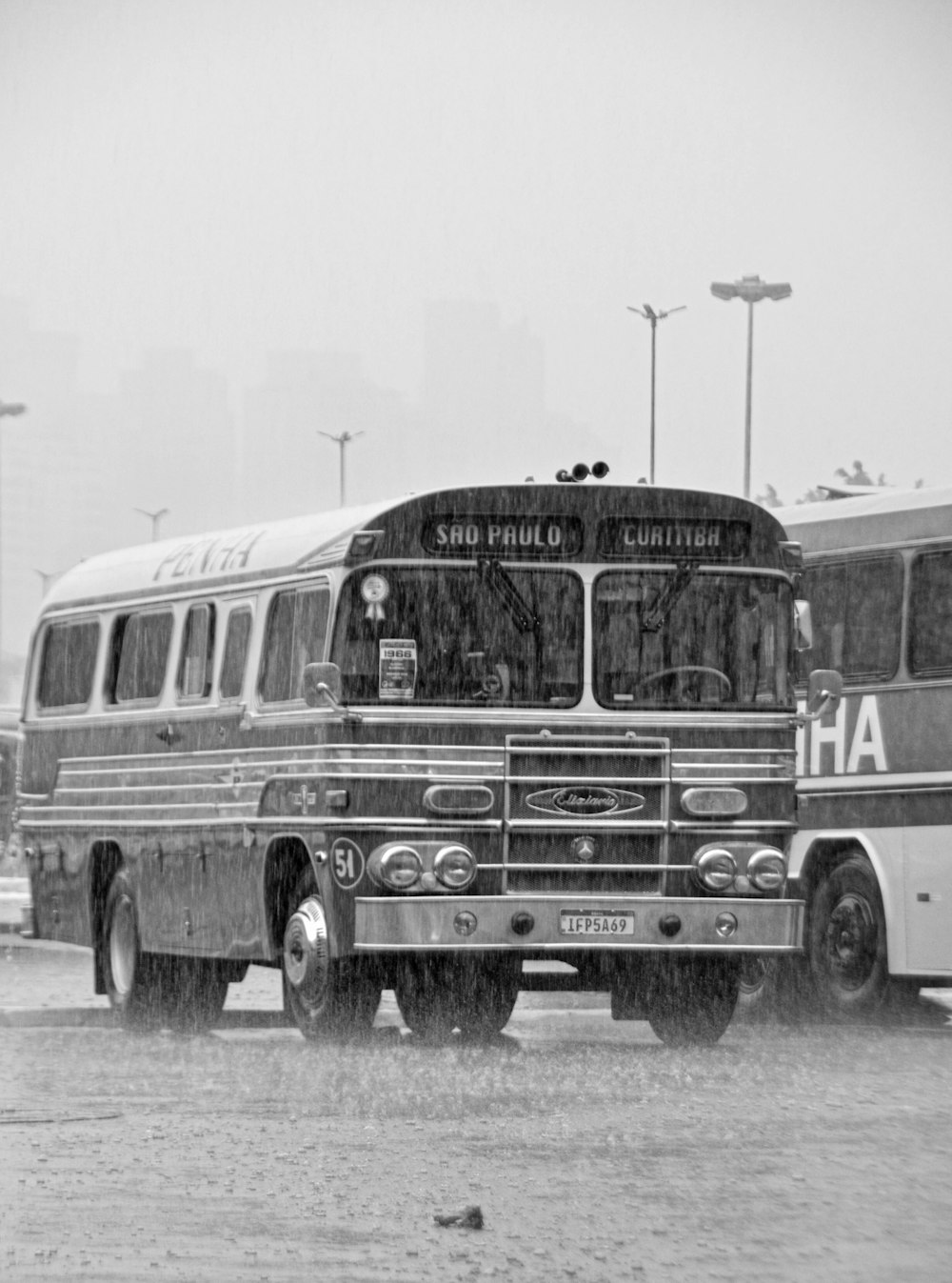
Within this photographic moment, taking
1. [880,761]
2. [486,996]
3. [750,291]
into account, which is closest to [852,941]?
[880,761]

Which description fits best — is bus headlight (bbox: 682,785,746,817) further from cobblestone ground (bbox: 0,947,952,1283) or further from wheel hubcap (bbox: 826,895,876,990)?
wheel hubcap (bbox: 826,895,876,990)

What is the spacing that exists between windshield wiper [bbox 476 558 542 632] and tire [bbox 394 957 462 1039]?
2.00m

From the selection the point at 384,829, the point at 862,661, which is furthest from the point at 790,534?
the point at 384,829

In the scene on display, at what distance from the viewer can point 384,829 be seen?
50.1 feet

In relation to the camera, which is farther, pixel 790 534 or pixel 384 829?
pixel 790 534

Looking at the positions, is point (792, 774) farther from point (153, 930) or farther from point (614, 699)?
point (153, 930)

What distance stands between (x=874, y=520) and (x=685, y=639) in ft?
13.5

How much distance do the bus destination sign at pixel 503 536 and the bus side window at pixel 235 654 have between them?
1824 mm

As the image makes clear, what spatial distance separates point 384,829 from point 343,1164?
4.83 metres

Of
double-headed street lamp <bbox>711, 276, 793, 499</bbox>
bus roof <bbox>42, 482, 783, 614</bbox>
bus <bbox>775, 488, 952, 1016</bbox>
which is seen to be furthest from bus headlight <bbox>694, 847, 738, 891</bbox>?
double-headed street lamp <bbox>711, 276, 793, 499</bbox>

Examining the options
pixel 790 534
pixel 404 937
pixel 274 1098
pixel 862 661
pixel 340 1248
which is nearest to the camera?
pixel 340 1248

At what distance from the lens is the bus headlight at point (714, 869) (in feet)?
A: 50.7

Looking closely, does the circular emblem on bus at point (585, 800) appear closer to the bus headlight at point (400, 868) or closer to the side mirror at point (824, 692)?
the bus headlight at point (400, 868)

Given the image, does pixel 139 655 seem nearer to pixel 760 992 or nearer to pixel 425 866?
pixel 425 866
